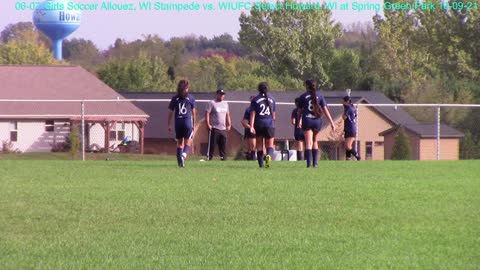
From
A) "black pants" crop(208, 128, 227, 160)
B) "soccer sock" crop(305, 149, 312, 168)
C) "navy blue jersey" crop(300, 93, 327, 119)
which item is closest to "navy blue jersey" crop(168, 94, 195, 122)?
"navy blue jersey" crop(300, 93, 327, 119)

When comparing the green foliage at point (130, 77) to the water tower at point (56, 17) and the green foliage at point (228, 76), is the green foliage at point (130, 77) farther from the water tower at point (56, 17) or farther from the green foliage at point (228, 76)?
the water tower at point (56, 17)

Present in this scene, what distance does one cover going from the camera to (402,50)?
8669cm

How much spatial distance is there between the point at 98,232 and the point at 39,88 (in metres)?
47.5

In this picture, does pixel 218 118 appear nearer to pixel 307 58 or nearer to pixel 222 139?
pixel 222 139

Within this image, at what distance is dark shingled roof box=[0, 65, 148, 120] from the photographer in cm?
5434

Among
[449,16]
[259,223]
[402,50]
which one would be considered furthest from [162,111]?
[259,223]

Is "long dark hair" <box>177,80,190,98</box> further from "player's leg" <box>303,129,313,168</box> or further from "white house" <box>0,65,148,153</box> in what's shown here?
"white house" <box>0,65,148,153</box>

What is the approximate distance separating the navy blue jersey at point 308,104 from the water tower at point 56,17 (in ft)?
217

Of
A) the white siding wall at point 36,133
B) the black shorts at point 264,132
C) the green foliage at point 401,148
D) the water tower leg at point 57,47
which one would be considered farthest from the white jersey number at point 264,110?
the water tower leg at point 57,47

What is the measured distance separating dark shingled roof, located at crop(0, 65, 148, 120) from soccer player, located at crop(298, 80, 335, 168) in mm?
33570

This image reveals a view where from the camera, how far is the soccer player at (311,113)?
19.6 meters

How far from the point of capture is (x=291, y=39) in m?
86.9

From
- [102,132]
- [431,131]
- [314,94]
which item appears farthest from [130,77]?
[314,94]

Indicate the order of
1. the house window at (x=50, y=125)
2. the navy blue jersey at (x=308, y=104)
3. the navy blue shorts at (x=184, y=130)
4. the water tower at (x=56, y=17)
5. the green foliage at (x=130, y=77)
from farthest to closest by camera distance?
the water tower at (x=56, y=17), the green foliage at (x=130, y=77), the house window at (x=50, y=125), the navy blue shorts at (x=184, y=130), the navy blue jersey at (x=308, y=104)
